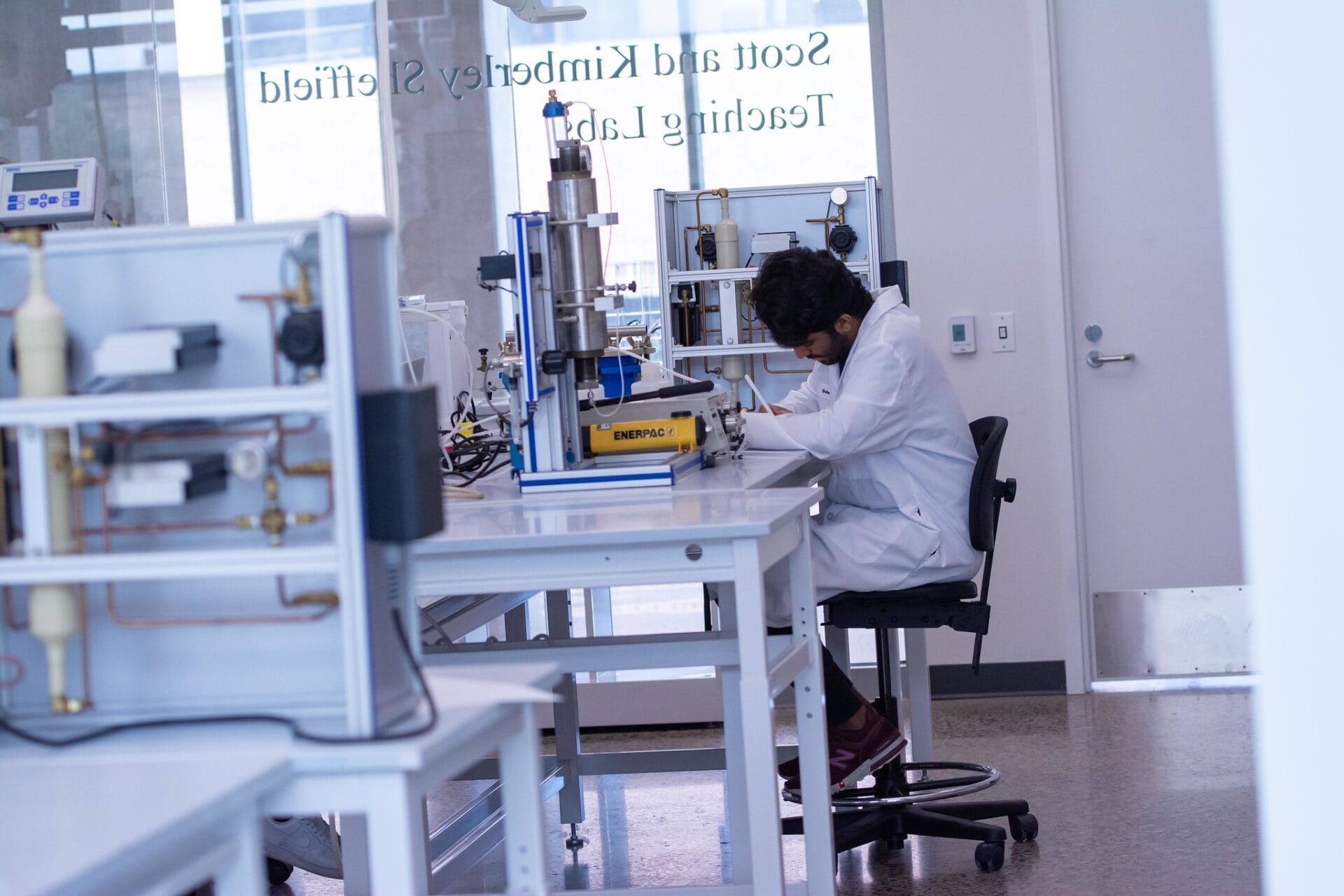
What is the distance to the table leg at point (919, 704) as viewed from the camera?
10.2ft

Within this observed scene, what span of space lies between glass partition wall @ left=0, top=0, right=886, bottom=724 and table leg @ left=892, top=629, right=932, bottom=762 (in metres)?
0.94

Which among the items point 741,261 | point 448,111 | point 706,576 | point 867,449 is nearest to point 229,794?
point 706,576

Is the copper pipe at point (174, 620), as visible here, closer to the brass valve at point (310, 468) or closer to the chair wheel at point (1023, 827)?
the brass valve at point (310, 468)

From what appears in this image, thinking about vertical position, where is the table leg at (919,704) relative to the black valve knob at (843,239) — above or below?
below

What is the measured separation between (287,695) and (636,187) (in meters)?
3.14

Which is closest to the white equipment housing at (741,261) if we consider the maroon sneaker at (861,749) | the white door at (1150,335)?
the white door at (1150,335)

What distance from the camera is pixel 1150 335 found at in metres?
3.99

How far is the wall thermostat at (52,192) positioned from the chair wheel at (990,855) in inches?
94.7

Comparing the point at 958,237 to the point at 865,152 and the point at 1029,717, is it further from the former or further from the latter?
the point at 1029,717

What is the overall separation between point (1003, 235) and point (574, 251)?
184 centimetres

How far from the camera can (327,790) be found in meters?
1.14

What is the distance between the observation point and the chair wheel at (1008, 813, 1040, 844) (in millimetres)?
2793

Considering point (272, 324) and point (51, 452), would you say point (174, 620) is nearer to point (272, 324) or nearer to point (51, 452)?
point (51, 452)

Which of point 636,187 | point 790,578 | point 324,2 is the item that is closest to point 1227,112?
point 790,578
